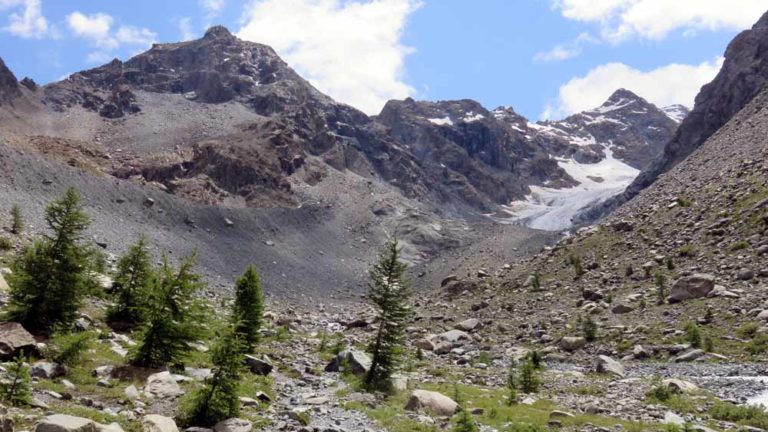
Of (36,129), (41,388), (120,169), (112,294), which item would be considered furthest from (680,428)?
(36,129)

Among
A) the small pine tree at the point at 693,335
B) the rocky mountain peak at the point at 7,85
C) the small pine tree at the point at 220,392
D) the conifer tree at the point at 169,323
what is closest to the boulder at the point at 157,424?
the small pine tree at the point at 220,392

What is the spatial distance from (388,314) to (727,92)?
138521mm

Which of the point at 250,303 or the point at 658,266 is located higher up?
the point at 658,266

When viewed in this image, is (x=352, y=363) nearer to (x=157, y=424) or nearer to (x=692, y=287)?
(x=157, y=424)

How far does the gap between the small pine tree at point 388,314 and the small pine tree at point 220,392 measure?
10.4 m

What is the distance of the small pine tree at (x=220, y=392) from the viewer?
15.6m

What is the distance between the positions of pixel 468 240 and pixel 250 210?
6993cm

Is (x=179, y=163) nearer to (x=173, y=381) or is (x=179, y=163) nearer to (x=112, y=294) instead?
(x=112, y=294)

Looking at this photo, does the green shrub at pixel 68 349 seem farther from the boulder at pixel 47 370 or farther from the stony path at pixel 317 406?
the stony path at pixel 317 406

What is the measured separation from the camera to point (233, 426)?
15383mm

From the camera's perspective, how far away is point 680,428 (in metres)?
16.6

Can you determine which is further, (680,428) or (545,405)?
(545,405)

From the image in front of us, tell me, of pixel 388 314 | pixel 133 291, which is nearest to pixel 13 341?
pixel 133 291

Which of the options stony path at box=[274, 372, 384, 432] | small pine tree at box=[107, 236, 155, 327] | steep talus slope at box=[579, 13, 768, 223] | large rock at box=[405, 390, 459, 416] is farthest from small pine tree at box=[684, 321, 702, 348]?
steep talus slope at box=[579, 13, 768, 223]
